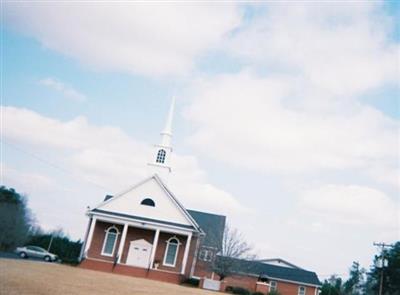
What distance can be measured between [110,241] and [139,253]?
8.96ft

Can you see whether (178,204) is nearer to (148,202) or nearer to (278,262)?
(148,202)

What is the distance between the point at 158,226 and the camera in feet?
113

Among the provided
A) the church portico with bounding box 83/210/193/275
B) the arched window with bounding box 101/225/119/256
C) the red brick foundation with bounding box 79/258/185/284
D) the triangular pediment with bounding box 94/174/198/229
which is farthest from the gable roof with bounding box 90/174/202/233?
the red brick foundation with bounding box 79/258/185/284

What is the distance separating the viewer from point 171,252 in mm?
36438

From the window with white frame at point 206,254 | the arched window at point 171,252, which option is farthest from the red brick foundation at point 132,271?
the window with white frame at point 206,254

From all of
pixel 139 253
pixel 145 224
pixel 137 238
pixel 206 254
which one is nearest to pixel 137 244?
pixel 137 238

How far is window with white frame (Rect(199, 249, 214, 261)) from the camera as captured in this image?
41.9 metres

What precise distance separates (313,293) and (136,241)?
23.3m

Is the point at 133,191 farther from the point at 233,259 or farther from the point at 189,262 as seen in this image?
the point at 233,259

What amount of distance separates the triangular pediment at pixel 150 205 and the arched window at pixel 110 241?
2.22 meters

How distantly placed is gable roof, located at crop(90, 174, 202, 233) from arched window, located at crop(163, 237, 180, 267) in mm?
2320

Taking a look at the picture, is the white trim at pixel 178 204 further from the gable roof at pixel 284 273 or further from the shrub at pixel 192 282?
the gable roof at pixel 284 273

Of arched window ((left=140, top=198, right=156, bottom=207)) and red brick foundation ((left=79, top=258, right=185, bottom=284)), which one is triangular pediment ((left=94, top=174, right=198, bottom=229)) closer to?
arched window ((left=140, top=198, right=156, bottom=207))

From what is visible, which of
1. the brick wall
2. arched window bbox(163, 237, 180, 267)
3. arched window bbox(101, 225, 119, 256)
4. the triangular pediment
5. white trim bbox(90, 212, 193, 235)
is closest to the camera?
white trim bbox(90, 212, 193, 235)
